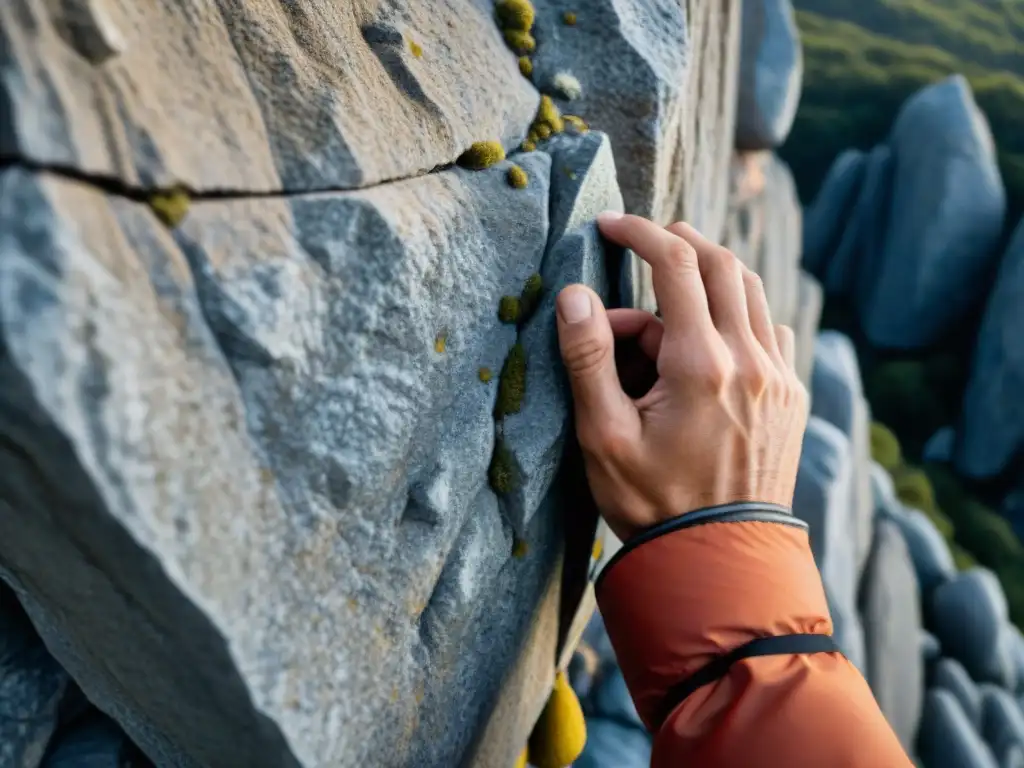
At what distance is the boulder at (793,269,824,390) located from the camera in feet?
50.1

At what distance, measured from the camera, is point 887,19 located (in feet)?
137

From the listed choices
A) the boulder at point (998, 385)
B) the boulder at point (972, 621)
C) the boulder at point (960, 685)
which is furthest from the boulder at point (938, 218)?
the boulder at point (960, 685)

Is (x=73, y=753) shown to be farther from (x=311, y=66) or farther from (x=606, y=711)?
(x=606, y=711)

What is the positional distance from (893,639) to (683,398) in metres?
13.2

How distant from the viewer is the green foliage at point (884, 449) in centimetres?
2175

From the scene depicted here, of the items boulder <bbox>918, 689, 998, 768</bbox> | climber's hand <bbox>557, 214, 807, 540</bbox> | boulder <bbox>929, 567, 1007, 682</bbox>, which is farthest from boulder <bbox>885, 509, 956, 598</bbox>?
climber's hand <bbox>557, 214, 807, 540</bbox>

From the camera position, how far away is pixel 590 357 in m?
2.71

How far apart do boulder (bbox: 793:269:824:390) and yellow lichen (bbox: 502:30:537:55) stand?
41.8ft

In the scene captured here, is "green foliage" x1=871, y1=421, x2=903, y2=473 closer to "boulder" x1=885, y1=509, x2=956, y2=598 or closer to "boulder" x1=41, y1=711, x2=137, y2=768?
"boulder" x1=885, y1=509, x2=956, y2=598

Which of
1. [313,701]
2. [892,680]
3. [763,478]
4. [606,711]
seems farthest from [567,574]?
[892,680]

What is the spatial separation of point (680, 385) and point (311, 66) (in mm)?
1702

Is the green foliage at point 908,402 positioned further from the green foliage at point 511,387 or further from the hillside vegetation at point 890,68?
the green foliage at point 511,387

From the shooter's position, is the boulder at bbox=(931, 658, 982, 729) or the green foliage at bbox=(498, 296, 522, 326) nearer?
the green foliage at bbox=(498, 296, 522, 326)

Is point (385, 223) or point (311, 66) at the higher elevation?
point (311, 66)
